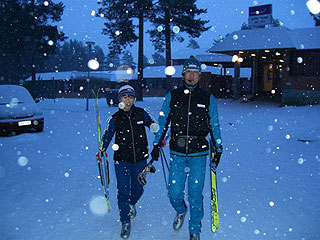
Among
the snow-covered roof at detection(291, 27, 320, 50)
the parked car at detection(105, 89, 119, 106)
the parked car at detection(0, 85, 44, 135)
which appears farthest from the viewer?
the parked car at detection(105, 89, 119, 106)

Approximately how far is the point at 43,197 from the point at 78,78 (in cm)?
4112

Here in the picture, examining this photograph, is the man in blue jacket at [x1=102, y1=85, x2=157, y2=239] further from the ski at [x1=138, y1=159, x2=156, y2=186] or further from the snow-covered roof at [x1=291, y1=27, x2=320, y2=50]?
the snow-covered roof at [x1=291, y1=27, x2=320, y2=50]

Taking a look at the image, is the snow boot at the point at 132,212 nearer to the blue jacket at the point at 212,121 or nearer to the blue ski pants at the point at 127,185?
the blue ski pants at the point at 127,185

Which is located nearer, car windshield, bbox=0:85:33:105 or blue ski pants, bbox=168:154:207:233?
blue ski pants, bbox=168:154:207:233

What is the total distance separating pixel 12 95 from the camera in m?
11.4

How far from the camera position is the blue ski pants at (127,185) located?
3.75m

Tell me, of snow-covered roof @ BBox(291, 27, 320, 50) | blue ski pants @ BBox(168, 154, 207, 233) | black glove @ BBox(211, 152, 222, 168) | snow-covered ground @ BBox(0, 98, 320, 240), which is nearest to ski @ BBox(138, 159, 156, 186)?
blue ski pants @ BBox(168, 154, 207, 233)

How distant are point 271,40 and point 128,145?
19124 millimetres

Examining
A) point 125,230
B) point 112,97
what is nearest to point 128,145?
point 125,230

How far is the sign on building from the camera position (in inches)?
903

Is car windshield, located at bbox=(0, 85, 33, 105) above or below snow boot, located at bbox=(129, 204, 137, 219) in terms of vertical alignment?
above

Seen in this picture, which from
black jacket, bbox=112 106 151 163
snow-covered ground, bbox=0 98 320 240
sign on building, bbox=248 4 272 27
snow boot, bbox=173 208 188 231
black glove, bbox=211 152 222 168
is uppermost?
sign on building, bbox=248 4 272 27

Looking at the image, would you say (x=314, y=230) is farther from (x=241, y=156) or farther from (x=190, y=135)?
(x=241, y=156)

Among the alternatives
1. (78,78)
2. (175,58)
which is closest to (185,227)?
(175,58)
